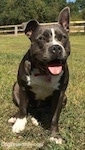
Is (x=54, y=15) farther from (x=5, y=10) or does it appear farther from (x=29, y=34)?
(x=29, y=34)

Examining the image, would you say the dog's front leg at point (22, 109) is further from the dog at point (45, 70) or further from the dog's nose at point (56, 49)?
the dog's nose at point (56, 49)

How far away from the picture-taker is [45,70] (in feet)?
17.4

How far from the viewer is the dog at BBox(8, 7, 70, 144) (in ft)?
16.7

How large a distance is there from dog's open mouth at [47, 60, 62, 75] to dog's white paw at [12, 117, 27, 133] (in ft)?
2.91

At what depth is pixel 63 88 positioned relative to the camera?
5.56 metres

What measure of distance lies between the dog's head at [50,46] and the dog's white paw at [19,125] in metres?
0.85

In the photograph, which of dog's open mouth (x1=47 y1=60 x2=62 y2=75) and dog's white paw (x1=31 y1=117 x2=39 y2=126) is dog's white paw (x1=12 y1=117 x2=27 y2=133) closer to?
dog's white paw (x1=31 y1=117 x2=39 y2=126)

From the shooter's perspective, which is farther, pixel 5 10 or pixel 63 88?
pixel 5 10

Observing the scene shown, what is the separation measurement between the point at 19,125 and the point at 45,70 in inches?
30.5

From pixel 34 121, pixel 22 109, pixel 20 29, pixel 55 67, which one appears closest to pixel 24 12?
pixel 20 29

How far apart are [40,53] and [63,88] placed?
65 cm

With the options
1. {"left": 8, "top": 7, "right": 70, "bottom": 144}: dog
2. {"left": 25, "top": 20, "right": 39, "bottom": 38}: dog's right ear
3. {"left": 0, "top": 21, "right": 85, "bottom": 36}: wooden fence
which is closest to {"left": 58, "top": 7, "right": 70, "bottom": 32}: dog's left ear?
{"left": 8, "top": 7, "right": 70, "bottom": 144}: dog

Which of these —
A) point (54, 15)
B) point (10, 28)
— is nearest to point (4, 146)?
point (10, 28)

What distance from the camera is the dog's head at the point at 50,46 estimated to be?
501 cm
